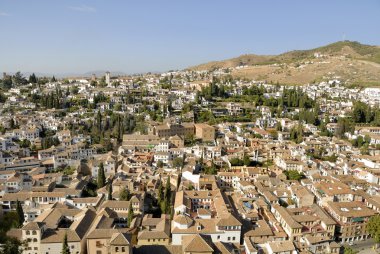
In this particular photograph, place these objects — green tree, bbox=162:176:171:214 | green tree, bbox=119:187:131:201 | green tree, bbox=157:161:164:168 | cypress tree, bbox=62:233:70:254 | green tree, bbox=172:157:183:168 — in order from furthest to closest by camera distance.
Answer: green tree, bbox=157:161:164:168, green tree, bbox=172:157:183:168, green tree, bbox=119:187:131:201, green tree, bbox=162:176:171:214, cypress tree, bbox=62:233:70:254

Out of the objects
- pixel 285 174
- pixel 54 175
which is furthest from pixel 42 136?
pixel 285 174

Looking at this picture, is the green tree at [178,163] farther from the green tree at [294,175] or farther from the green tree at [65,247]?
the green tree at [65,247]

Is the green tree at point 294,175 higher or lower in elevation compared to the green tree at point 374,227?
higher

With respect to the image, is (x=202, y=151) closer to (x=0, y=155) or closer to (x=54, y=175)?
(x=54, y=175)

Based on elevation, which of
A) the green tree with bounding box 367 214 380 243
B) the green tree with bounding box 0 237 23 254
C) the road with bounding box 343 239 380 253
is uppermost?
the green tree with bounding box 0 237 23 254

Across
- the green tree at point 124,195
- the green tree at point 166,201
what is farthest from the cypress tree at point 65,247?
the green tree at point 166,201

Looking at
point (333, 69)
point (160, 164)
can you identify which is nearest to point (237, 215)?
point (160, 164)

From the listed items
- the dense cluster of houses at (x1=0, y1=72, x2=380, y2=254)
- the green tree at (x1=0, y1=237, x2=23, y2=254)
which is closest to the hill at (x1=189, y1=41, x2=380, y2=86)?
the dense cluster of houses at (x1=0, y1=72, x2=380, y2=254)

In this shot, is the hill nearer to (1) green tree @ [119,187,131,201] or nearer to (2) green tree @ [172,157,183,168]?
(2) green tree @ [172,157,183,168]

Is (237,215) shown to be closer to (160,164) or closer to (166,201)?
(166,201)
